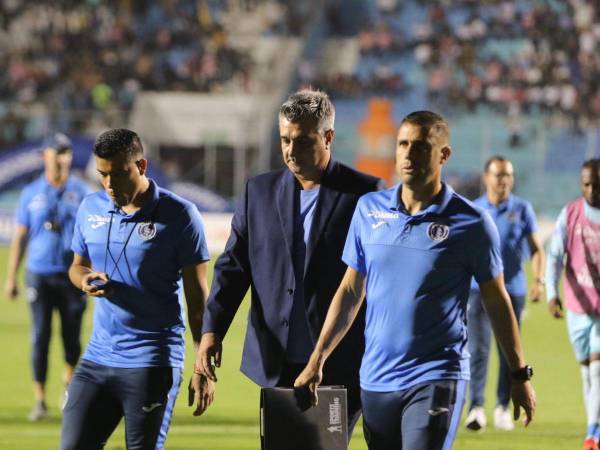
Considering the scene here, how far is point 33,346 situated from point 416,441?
587 cm

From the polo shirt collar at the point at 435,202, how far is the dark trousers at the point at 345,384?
0.91 m

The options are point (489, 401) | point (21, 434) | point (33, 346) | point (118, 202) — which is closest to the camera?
point (118, 202)

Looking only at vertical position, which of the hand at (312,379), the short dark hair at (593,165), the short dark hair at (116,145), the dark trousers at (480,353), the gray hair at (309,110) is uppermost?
the gray hair at (309,110)

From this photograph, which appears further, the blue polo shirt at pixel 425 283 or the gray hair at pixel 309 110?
the gray hair at pixel 309 110

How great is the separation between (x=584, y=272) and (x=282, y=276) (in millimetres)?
3552

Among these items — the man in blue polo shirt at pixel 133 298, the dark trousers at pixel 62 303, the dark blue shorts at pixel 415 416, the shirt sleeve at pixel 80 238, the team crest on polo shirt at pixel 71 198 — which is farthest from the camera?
the team crest on polo shirt at pixel 71 198

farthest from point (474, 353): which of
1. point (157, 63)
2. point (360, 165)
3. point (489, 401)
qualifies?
point (157, 63)

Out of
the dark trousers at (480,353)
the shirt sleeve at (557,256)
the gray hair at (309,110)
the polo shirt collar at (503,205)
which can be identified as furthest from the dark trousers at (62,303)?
the gray hair at (309,110)

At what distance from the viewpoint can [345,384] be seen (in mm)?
5422

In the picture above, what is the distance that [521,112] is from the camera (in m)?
31.2

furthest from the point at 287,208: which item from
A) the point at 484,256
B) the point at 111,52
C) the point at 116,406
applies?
the point at 111,52

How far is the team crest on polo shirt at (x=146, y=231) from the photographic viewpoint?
5.50 meters

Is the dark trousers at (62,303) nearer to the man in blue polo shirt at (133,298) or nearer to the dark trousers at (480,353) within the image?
the dark trousers at (480,353)

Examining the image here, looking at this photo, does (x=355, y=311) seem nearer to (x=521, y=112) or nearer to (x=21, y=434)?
(x=21, y=434)
